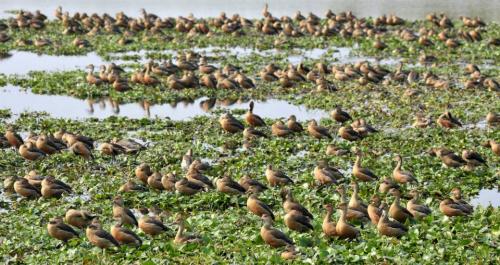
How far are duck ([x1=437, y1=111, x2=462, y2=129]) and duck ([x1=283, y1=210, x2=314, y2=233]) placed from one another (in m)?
7.53

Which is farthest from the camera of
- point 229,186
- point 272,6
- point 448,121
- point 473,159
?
point 272,6

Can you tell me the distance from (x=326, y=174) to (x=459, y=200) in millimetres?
2424

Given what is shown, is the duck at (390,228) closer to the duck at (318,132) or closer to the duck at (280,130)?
the duck at (318,132)

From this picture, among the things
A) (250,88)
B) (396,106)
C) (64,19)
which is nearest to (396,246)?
(396,106)

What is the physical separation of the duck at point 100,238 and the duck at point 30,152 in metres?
5.05

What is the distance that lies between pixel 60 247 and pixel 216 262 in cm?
244

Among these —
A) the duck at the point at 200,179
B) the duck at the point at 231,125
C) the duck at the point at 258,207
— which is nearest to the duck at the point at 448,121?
the duck at the point at 231,125

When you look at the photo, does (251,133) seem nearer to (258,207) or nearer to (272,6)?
(258,207)

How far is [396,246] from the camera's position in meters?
12.0

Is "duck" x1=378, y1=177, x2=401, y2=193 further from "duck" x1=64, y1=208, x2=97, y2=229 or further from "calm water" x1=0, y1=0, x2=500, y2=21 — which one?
"calm water" x1=0, y1=0, x2=500, y2=21

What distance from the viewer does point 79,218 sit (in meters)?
13.5

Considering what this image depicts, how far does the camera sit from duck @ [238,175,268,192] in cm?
1512

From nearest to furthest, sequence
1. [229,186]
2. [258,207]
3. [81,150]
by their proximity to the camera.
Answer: [258,207], [229,186], [81,150]

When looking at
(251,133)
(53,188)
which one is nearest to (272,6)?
(251,133)
